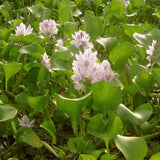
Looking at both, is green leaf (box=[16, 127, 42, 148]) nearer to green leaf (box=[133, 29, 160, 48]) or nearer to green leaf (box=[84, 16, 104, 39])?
green leaf (box=[133, 29, 160, 48])

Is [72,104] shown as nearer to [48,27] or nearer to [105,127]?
[105,127]

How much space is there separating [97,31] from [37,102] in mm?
697

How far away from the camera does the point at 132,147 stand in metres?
0.92

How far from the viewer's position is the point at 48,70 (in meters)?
1.40

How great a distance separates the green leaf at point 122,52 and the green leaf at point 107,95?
24 centimetres

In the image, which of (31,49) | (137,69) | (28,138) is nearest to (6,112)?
(28,138)

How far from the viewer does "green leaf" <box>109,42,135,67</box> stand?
1.27m

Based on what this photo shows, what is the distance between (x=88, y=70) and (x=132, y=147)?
30cm

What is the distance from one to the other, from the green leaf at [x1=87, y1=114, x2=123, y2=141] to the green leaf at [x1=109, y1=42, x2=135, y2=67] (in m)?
0.31

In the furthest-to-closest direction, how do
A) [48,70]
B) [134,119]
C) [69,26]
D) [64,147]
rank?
1. [69,26]
2. [48,70]
3. [64,147]
4. [134,119]

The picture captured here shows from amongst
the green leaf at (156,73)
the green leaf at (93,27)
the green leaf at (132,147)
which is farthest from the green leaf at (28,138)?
the green leaf at (93,27)

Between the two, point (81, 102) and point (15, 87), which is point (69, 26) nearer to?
point (15, 87)

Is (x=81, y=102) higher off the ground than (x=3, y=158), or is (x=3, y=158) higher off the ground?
(x=81, y=102)

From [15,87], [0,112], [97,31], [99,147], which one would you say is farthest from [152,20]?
[0,112]
